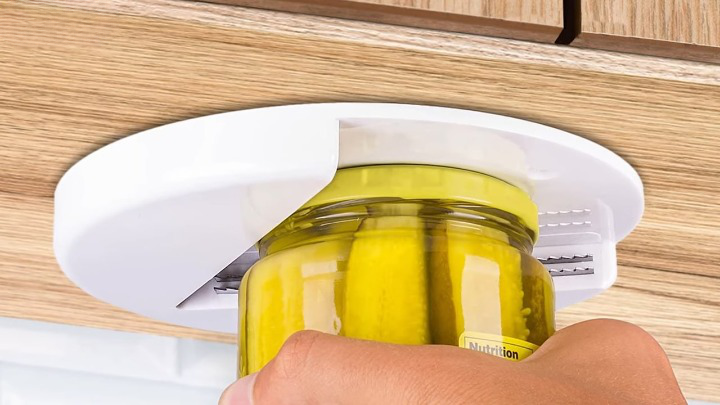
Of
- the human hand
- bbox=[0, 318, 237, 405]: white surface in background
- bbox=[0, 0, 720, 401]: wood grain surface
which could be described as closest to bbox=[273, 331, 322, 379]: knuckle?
the human hand

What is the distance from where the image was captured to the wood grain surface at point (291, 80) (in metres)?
0.34

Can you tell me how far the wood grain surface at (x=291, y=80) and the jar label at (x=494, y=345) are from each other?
0.33 ft

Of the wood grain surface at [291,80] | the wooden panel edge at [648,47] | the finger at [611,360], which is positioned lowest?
the finger at [611,360]

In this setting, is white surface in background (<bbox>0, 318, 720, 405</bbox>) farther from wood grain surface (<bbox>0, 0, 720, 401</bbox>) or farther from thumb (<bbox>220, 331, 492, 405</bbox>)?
thumb (<bbox>220, 331, 492, 405</bbox>)

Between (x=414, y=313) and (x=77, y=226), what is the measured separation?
17 centimetres

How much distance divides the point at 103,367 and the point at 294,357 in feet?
1.32

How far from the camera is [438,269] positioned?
1.28ft

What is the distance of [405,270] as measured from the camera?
38cm

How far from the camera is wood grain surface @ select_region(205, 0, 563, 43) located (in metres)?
0.34

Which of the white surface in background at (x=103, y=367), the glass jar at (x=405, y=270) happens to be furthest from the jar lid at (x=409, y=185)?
the white surface in background at (x=103, y=367)

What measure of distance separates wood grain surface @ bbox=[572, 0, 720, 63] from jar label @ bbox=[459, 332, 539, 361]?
133 millimetres

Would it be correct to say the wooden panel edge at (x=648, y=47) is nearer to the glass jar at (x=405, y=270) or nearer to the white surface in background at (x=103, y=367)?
the glass jar at (x=405, y=270)

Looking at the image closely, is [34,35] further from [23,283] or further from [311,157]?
[23,283]

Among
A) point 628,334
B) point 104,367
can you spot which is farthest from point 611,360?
point 104,367
